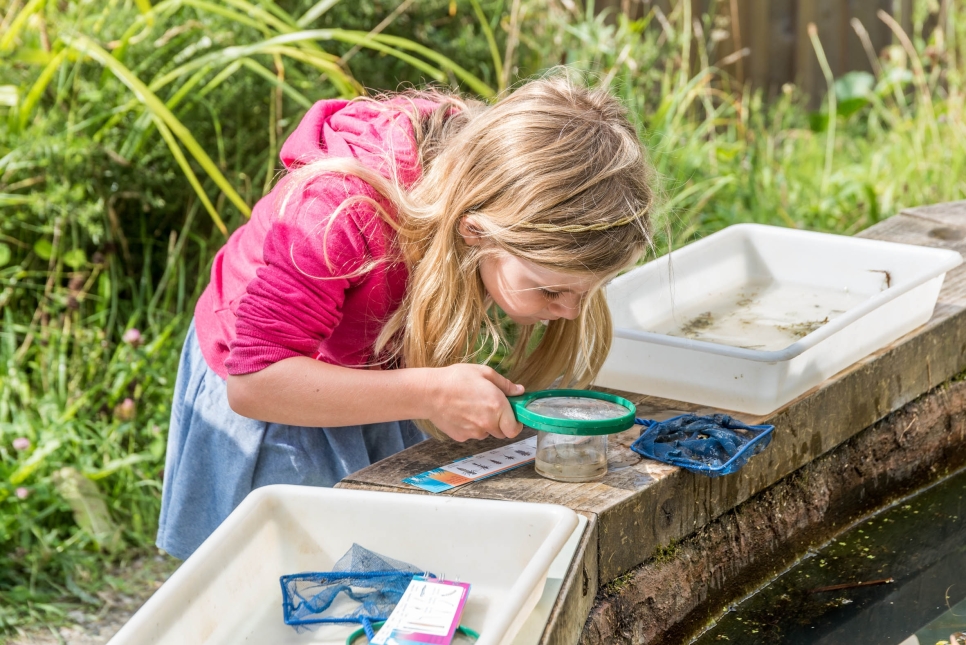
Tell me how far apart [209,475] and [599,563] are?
0.87 metres

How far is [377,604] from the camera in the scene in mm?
1471

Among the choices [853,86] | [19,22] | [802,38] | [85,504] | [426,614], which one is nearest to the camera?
[426,614]

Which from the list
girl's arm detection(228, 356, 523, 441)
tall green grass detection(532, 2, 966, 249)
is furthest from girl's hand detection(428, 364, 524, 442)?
tall green grass detection(532, 2, 966, 249)

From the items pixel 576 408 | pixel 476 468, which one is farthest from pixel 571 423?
pixel 476 468

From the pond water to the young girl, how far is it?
22.7 inches

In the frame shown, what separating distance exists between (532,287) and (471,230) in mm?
138

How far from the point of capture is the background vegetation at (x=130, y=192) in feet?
8.64

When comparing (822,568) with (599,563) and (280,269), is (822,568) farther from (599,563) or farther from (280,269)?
(280,269)

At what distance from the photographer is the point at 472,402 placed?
1.67 m

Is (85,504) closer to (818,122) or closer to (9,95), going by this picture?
(9,95)

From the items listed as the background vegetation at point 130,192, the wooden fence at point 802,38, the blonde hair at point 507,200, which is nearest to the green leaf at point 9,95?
the background vegetation at point 130,192

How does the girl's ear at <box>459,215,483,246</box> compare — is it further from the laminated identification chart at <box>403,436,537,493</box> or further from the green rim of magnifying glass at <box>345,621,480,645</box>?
the green rim of magnifying glass at <box>345,621,480,645</box>

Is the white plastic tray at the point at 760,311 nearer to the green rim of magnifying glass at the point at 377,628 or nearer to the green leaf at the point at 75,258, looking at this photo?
the green rim of magnifying glass at the point at 377,628

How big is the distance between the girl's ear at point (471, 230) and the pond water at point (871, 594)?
0.81m
